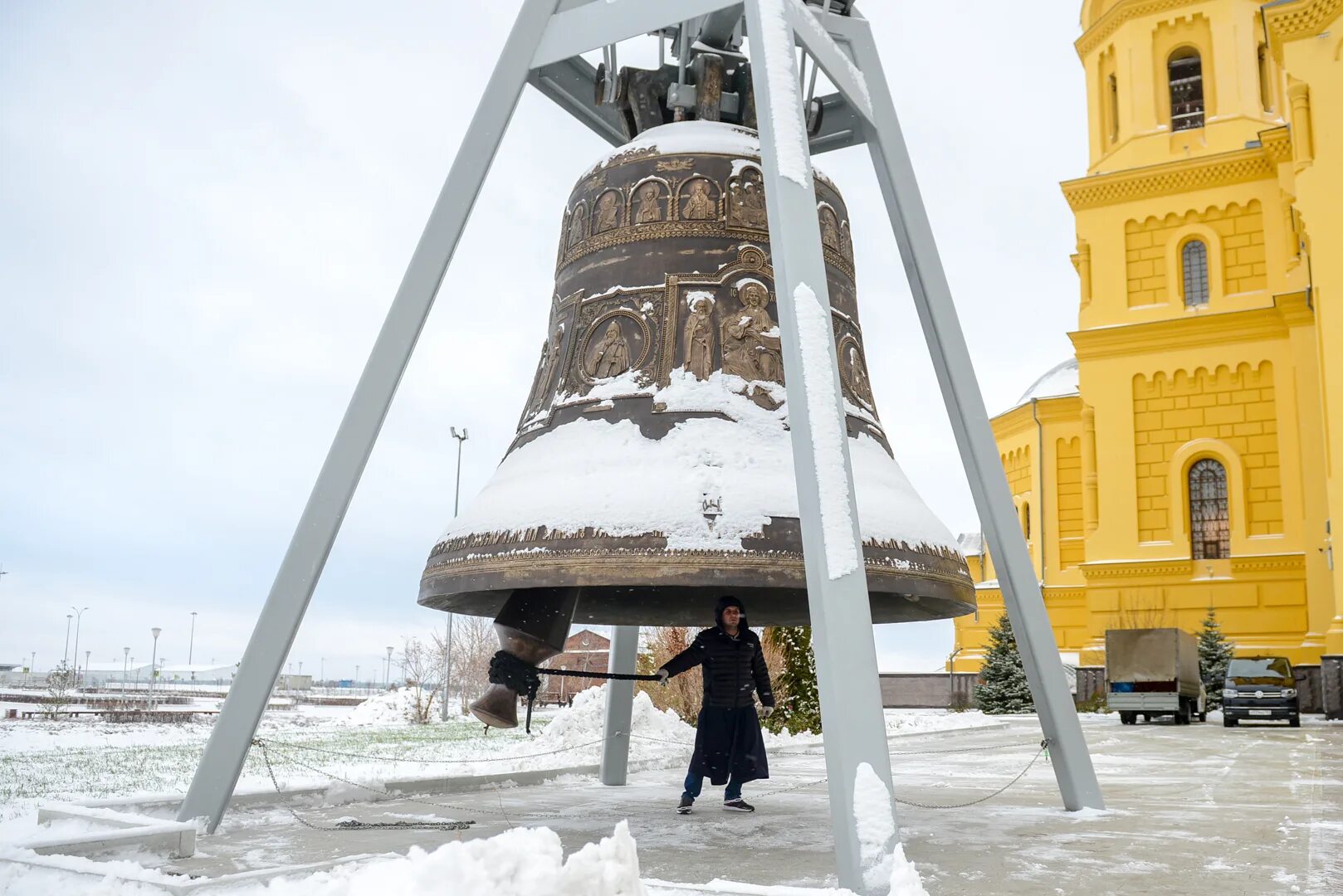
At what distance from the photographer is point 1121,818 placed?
6438mm

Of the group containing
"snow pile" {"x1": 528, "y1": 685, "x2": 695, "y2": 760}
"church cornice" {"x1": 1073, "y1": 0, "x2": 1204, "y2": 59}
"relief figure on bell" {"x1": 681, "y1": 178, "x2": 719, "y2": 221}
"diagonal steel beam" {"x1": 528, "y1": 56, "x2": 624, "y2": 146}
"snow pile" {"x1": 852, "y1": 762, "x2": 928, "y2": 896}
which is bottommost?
"snow pile" {"x1": 528, "y1": 685, "x2": 695, "y2": 760}

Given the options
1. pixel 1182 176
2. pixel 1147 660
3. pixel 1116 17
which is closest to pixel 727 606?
pixel 1147 660

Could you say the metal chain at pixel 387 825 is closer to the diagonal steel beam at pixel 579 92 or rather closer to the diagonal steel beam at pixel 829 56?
the diagonal steel beam at pixel 579 92

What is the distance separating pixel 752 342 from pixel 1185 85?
33.3m

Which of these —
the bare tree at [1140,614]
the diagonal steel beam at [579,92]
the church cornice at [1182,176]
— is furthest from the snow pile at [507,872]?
the church cornice at [1182,176]

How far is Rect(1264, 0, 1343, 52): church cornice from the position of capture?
24578mm

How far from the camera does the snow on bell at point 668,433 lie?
4.41 meters

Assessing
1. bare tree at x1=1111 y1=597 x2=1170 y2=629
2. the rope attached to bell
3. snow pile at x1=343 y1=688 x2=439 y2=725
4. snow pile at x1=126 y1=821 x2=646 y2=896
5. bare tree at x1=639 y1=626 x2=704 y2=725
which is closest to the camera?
snow pile at x1=126 y1=821 x2=646 y2=896

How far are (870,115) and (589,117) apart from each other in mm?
1694

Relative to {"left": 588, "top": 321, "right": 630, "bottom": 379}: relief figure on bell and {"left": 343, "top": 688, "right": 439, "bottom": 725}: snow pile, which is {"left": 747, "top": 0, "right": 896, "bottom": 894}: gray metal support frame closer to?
{"left": 588, "top": 321, "right": 630, "bottom": 379}: relief figure on bell

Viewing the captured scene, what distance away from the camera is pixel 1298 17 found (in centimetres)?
2492

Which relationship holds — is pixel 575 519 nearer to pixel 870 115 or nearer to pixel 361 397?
pixel 361 397

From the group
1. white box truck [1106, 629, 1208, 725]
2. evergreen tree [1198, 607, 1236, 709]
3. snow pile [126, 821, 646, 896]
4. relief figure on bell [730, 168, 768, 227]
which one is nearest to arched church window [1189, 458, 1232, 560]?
evergreen tree [1198, 607, 1236, 709]

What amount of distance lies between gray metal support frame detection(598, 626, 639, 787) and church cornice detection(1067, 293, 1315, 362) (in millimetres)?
26470
